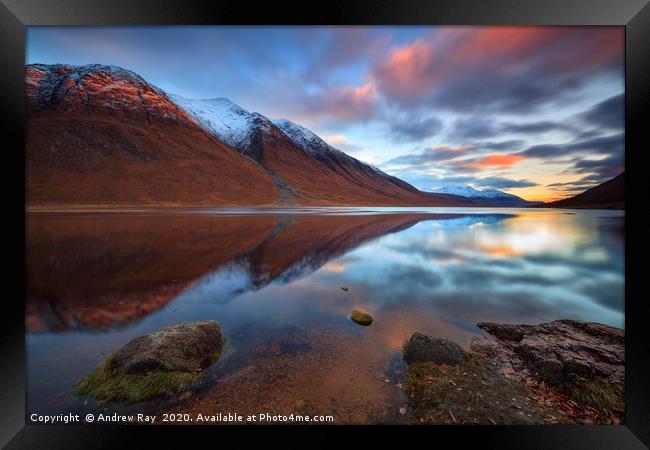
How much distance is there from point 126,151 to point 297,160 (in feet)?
227

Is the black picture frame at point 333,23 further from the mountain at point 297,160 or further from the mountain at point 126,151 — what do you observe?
the mountain at point 297,160

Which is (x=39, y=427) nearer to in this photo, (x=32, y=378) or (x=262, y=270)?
(x=32, y=378)

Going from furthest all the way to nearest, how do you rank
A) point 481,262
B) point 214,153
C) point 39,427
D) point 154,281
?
point 214,153 → point 481,262 → point 154,281 → point 39,427

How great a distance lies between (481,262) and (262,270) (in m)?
9.17

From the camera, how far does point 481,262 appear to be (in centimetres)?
1019

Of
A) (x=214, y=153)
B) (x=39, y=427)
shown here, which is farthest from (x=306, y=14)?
(x=214, y=153)

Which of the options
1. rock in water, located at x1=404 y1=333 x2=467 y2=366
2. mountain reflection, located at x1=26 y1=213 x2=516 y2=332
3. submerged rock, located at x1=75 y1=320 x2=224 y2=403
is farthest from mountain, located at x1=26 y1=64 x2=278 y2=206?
rock in water, located at x1=404 y1=333 x2=467 y2=366

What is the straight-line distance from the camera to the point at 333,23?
3195 millimetres

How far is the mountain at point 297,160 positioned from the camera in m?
91.4

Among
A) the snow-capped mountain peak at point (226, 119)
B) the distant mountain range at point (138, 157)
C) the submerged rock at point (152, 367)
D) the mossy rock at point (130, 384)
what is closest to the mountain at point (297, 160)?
the snow-capped mountain peak at point (226, 119)

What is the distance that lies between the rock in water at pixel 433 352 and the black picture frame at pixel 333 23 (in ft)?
3.25

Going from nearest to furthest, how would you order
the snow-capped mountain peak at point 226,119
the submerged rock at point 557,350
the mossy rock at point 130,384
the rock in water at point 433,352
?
the mossy rock at point 130,384 → the submerged rock at point 557,350 → the rock in water at point 433,352 → the snow-capped mountain peak at point 226,119

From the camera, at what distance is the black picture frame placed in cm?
285

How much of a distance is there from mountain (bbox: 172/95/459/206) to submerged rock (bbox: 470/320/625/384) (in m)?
68.5
